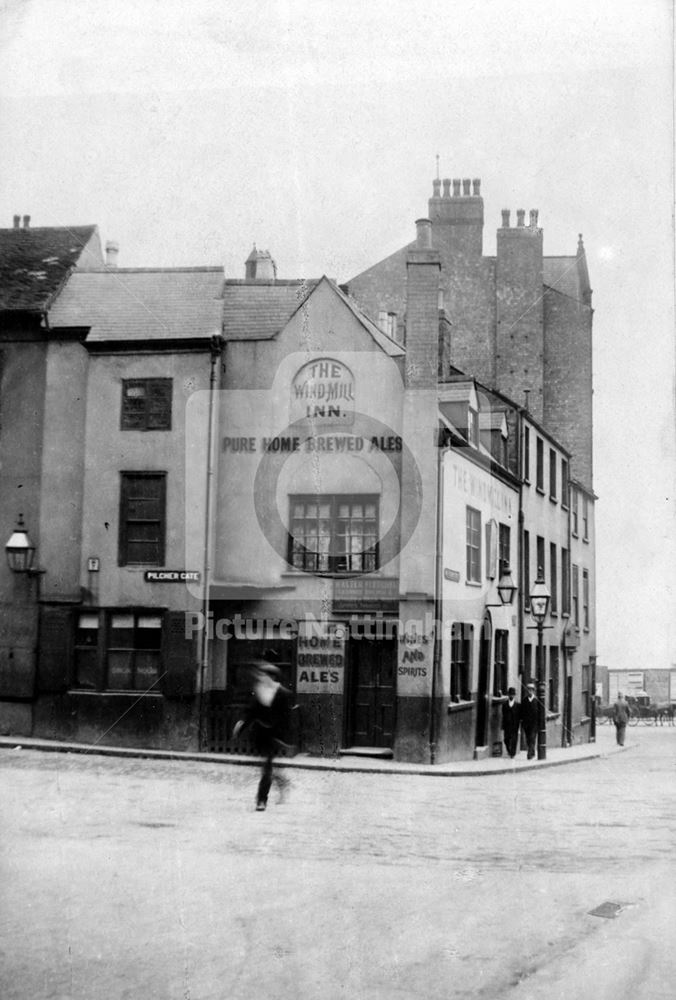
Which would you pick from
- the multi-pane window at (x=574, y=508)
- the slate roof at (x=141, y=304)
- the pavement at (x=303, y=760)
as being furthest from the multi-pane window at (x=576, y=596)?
the slate roof at (x=141, y=304)

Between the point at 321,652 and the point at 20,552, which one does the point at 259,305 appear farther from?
the point at 321,652

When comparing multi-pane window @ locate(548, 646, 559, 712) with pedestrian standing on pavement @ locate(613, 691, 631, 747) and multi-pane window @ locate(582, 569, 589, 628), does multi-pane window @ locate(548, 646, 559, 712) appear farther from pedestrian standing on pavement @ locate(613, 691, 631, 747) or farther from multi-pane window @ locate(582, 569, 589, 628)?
multi-pane window @ locate(582, 569, 589, 628)

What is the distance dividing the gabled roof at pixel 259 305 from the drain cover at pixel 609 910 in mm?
13982

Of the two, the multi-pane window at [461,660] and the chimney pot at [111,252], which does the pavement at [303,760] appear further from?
the chimney pot at [111,252]

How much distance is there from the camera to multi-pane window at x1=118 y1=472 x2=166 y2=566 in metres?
19.9

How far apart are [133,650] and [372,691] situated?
4.64 meters

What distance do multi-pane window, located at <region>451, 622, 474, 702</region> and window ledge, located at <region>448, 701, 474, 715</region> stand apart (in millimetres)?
89

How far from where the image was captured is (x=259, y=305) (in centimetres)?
2092

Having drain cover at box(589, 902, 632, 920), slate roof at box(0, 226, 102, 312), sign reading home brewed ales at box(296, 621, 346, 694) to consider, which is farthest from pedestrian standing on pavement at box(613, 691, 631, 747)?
drain cover at box(589, 902, 632, 920)

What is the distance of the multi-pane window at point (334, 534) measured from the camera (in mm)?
19969

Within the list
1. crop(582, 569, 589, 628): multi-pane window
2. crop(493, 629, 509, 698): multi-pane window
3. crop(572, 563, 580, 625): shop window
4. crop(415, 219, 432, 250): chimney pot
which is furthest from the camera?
crop(582, 569, 589, 628): multi-pane window

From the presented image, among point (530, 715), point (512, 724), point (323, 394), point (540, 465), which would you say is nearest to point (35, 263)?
point (323, 394)

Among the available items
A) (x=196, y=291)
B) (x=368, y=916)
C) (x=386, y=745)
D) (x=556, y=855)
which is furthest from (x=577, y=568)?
(x=368, y=916)

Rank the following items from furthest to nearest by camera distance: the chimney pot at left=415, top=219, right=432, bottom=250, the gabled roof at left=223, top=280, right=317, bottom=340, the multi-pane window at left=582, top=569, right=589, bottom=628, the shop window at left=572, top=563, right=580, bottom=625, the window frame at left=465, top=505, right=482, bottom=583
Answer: the multi-pane window at left=582, top=569, right=589, bottom=628, the shop window at left=572, top=563, right=580, bottom=625, the window frame at left=465, top=505, right=482, bottom=583, the chimney pot at left=415, top=219, right=432, bottom=250, the gabled roof at left=223, top=280, right=317, bottom=340
